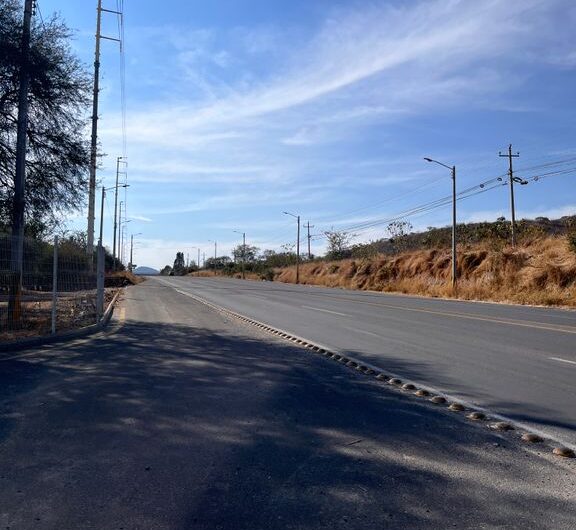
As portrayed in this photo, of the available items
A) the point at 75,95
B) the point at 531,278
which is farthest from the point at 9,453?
the point at 531,278

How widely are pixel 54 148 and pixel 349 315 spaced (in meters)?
10.7

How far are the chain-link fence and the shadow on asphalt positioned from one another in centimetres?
470

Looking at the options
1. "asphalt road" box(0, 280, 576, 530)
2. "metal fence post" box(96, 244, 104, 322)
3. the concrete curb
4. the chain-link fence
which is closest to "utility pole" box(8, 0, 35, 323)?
the chain-link fence

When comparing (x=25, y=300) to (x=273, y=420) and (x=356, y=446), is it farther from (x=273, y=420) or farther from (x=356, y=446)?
(x=356, y=446)

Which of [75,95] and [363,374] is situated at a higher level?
[75,95]

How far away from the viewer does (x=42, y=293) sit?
15.0 meters

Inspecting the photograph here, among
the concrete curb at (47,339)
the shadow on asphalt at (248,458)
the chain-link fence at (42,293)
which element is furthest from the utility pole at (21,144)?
the shadow on asphalt at (248,458)

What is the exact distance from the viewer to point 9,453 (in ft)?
18.8

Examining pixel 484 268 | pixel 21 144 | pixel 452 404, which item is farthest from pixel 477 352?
pixel 484 268

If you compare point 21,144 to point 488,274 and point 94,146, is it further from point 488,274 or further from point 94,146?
point 488,274

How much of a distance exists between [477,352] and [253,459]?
793 cm

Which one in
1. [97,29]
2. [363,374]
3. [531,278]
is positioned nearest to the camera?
[363,374]

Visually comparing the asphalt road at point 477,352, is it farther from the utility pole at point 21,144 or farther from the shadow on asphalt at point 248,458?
the utility pole at point 21,144

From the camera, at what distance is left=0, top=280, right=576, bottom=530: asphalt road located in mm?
4438
